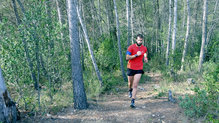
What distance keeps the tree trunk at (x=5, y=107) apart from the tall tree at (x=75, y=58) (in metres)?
1.63

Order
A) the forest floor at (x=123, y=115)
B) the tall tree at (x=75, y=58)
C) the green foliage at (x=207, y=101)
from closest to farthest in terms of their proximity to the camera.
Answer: the green foliage at (x=207, y=101) → the forest floor at (x=123, y=115) → the tall tree at (x=75, y=58)

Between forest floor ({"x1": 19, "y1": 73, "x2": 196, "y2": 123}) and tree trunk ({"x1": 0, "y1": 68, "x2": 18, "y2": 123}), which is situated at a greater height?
tree trunk ({"x1": 0, "y1": 68, "x2": 18, "y2": 123})

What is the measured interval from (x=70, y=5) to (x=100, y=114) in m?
3.25

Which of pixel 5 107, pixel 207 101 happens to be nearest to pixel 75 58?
pixel 5 107

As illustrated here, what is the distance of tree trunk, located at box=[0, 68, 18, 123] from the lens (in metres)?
3.46

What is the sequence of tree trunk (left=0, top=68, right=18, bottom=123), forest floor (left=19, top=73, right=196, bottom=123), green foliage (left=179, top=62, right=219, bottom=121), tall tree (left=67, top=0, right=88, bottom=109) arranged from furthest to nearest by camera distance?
tall tree (left=67, top=0, right=88, bottom=109) → forest floor (left=19, top=73, right=196, bottom=123) → green foliage (left=179, top=62, right=219, bottom=121) → tree trunk (left=0, top=68, right=18, bottom=123)

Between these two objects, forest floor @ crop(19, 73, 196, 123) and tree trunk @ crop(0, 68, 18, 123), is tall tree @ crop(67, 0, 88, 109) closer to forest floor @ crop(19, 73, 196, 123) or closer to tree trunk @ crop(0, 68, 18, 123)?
forest floor @ crop(19, 73, 196, 123)

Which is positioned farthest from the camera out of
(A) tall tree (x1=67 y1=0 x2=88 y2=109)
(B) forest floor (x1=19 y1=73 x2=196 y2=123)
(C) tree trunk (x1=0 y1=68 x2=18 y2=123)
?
(A) tall tree (x1=67 y1=0 x2=88 y2=109)

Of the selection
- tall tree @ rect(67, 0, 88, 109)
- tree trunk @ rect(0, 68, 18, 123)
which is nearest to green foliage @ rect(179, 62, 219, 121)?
tall tree @ rect(67, 0, 88, 109)

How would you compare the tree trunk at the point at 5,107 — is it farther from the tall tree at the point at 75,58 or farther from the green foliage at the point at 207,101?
the green foliage at the point at 207,101

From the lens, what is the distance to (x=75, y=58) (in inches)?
173

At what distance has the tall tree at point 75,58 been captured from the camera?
425 centimetres

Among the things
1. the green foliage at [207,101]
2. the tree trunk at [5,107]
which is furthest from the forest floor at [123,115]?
the tree trunk at [5,107]

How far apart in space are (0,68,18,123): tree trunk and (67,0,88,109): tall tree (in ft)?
5.35
